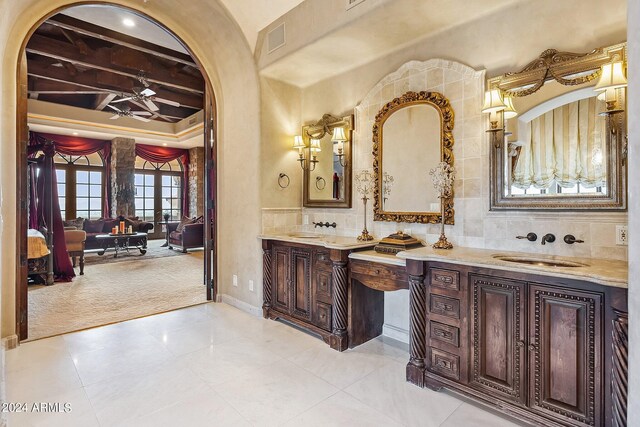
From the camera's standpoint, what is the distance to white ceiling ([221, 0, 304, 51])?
3254mm

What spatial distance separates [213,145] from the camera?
439 centimetres

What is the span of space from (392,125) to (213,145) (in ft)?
7.82

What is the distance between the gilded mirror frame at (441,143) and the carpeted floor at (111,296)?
2666mm

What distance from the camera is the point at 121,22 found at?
4.18 meters

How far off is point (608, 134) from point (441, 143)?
1.08m

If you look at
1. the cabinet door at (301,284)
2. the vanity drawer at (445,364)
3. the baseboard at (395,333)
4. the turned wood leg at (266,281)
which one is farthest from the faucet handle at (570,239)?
the turned wood leg at (266,281)

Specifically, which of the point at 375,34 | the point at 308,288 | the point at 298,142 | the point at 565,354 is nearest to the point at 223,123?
the point at 298,142

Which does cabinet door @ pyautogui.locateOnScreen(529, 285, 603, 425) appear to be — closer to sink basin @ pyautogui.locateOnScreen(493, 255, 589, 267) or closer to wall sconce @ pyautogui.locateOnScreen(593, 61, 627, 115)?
sink basin @ pyautogui.locateOnScreen(493, 255, 589, 267)

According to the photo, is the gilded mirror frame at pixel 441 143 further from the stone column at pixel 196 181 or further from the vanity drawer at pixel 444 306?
the stone column at pixel 196 181

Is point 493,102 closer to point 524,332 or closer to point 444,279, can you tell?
point 444,279

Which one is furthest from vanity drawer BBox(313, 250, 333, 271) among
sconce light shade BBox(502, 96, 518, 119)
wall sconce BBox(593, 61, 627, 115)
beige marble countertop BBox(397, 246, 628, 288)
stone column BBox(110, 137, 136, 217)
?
stone column BBox(110, 137, 136, 217)

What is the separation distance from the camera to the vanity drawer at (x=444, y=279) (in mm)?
2176

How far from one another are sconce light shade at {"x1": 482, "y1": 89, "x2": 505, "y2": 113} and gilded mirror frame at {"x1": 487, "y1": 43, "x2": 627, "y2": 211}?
9 cm

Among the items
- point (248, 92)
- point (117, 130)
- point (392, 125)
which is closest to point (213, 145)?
point (248, 92)
